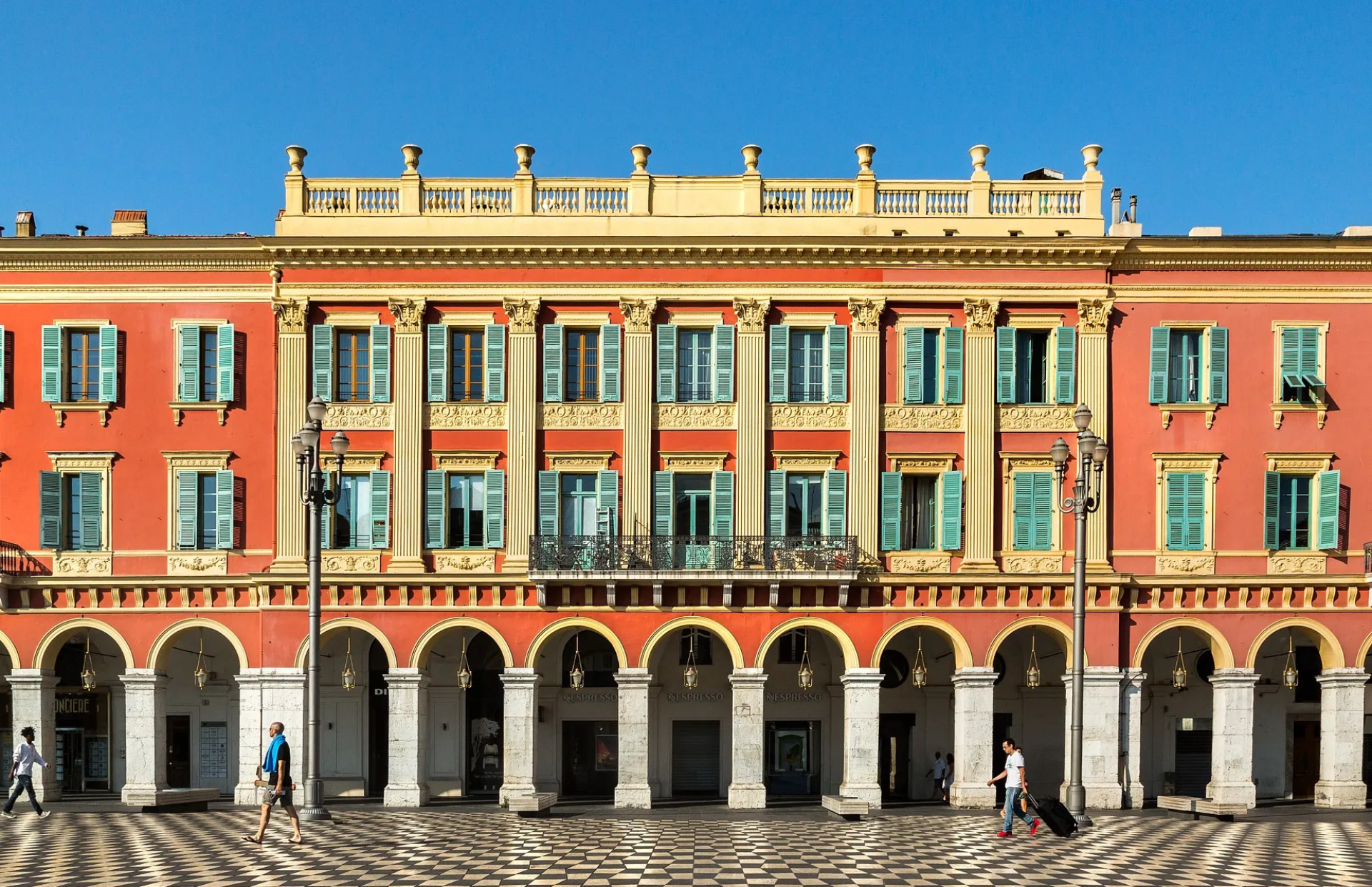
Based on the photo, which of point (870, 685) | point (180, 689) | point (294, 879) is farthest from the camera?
point (180, 689)

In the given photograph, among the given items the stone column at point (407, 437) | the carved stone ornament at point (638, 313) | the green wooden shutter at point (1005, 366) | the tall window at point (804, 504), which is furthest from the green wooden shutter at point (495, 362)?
the green wooden shutter at point (1005, 366)

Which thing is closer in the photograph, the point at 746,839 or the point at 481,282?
the point at 746,839

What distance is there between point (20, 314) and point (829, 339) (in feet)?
75.9

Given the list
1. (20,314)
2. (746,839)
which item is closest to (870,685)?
(746,839)

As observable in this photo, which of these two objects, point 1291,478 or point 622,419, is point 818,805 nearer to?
point 622,419

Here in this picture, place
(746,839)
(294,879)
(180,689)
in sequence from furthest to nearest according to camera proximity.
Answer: (180,689) → (746,839) → (294,879)

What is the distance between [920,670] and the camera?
38219 millimetres

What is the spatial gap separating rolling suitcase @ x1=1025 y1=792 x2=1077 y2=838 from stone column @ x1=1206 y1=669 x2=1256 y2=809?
10890mm

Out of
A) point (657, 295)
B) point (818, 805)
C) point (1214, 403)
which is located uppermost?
point (657, 295)

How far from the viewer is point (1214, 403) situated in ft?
124

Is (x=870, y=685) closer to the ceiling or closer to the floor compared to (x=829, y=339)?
closer to the floor

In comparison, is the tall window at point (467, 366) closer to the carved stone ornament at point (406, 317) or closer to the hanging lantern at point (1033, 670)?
the carved stone ornament at point (406, 317)

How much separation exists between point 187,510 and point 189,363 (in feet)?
13.6

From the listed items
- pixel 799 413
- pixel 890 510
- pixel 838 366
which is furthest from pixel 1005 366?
pixel 799 413
